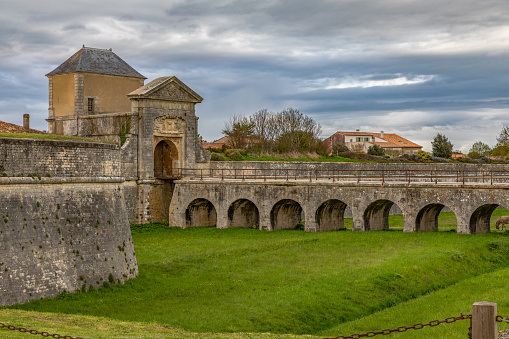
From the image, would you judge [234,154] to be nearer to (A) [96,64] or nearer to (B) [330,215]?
(A) [96,64]

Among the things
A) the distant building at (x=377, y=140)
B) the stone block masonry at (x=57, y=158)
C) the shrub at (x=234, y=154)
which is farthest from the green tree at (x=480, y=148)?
the stone block masonry at (x=57, y=158)

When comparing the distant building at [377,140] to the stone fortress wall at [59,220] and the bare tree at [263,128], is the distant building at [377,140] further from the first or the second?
the stone fortress wall at [59,220]

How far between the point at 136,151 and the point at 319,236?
13.5 meters

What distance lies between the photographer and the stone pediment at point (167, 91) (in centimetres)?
4019

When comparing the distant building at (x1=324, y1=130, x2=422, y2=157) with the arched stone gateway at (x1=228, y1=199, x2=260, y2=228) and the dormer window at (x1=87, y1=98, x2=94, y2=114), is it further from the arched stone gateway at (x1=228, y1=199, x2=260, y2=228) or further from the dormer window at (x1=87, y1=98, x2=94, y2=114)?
the dormer window at (x1=87, y1=98, x2=94, y2=114)

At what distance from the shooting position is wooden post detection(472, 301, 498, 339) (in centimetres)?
891

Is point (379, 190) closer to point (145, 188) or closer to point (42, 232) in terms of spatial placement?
point (145, 188)

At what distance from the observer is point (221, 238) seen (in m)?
34.8

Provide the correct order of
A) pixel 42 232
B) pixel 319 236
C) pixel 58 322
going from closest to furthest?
pixel 58 322 < pixel 42 232 < pixel 319 236

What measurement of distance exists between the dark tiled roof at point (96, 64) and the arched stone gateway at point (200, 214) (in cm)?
1003

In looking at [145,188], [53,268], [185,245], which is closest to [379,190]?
[185,245]

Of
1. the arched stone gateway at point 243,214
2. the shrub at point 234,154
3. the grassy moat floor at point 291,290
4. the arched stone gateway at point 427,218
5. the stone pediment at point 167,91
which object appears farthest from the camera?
the shrub at point 234,154

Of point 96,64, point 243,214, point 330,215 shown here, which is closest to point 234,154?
point 243,214

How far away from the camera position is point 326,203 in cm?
3666
